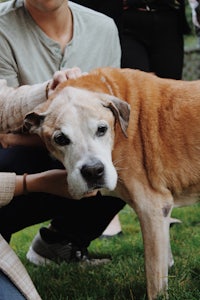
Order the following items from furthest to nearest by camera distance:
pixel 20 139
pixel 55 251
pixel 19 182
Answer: pixel 55 251 < pixel 20 139 < pixel 19 182

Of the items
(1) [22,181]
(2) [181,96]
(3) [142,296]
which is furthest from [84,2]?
(3) [142,296]

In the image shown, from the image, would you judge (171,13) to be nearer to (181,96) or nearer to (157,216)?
(181,96)

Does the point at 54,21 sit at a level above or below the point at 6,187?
above

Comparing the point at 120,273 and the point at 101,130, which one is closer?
the point at 101,130

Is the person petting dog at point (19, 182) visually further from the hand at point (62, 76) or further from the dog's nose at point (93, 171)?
the dog's nose at point (93, 171)

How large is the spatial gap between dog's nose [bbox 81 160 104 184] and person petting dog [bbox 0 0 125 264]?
0.64 m

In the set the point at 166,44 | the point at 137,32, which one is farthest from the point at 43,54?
the point at 166,44

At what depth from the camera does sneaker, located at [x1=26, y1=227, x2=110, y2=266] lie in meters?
4.25

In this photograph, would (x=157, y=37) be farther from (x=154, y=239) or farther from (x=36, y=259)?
(x=154, y=239)

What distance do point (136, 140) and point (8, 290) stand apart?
93cm

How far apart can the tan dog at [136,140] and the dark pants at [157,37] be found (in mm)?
1350

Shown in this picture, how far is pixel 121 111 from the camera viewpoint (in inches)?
123

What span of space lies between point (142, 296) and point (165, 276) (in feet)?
0.75

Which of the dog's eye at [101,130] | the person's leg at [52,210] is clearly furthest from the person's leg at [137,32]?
the dog's eye at [101,130]
